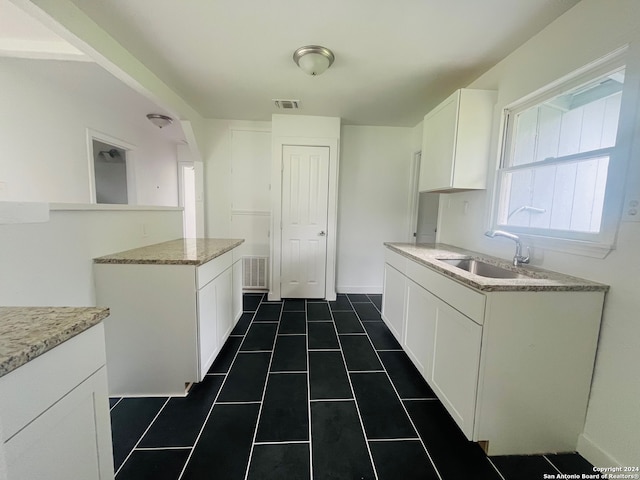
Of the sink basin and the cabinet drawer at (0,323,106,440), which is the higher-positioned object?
the sink basin

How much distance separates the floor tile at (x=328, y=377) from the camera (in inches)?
67.5

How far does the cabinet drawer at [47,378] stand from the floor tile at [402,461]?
1302 millimetres

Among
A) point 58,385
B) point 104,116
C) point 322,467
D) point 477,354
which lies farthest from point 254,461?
point 104,116

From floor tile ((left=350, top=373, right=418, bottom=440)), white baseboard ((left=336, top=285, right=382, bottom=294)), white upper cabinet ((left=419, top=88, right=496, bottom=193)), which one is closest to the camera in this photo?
floor tile ((left=350, top=373, right=418, bottom=440))

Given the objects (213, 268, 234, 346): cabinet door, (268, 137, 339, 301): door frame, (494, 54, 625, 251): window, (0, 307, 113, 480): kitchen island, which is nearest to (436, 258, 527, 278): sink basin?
(494, 54, 625, 251): window

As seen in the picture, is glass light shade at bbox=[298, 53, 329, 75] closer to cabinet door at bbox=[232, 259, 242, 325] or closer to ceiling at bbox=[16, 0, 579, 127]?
ceiling at bbox=[16, 0, 579, 127]

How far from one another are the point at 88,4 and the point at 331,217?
8.54ft

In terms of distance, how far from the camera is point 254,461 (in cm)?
125

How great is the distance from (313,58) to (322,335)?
7.68 feet

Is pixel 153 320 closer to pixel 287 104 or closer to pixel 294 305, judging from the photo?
pixel 294 305

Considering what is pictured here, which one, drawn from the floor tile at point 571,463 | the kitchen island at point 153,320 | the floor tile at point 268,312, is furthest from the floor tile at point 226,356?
the floor tile at point 571,463

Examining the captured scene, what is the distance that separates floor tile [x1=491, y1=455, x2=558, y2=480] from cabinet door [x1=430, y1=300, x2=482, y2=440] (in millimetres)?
201

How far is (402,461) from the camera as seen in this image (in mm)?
1271

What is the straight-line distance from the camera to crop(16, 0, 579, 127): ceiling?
1460 mm
